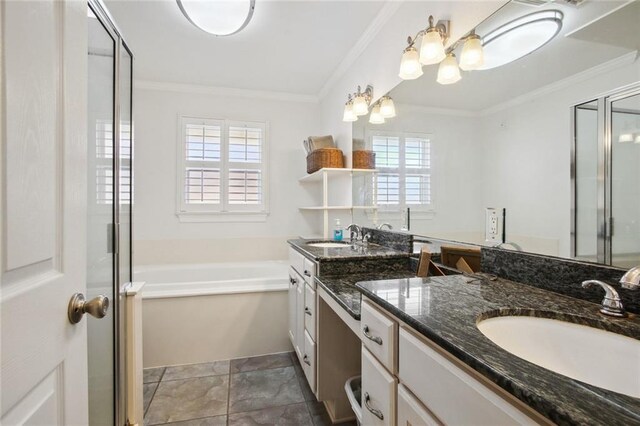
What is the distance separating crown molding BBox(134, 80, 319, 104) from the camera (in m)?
3.03

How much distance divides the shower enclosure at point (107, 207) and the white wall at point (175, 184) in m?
1.84

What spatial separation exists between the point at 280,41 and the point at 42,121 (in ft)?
6.92

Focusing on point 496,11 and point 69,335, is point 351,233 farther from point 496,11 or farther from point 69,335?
point 69,335

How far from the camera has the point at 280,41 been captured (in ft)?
7.45

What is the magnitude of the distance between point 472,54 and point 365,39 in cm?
121

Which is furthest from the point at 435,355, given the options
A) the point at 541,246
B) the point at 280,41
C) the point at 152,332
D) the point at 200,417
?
the point at 280,41

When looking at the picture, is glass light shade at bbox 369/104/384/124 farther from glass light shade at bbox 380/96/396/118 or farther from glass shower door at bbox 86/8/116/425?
glass shower door at bbox 86/8/116/425

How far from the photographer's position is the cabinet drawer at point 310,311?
1635 mm

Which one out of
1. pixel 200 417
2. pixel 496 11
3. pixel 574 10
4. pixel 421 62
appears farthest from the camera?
pixel 200 417

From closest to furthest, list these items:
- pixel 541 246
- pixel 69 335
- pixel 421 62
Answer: pixel 69 335 < pixel 541 246 < pixel 421 62

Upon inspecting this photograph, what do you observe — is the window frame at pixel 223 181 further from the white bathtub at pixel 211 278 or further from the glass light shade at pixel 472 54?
the glass light shade at pixel 472 54

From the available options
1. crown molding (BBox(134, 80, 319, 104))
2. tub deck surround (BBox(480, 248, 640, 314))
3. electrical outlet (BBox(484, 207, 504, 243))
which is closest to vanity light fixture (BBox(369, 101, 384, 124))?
electrical outlet (BBox(484, 207, 504, 243))

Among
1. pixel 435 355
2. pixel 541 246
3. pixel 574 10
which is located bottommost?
pixel 435 355

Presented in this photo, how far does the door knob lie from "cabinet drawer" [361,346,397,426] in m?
0.78
